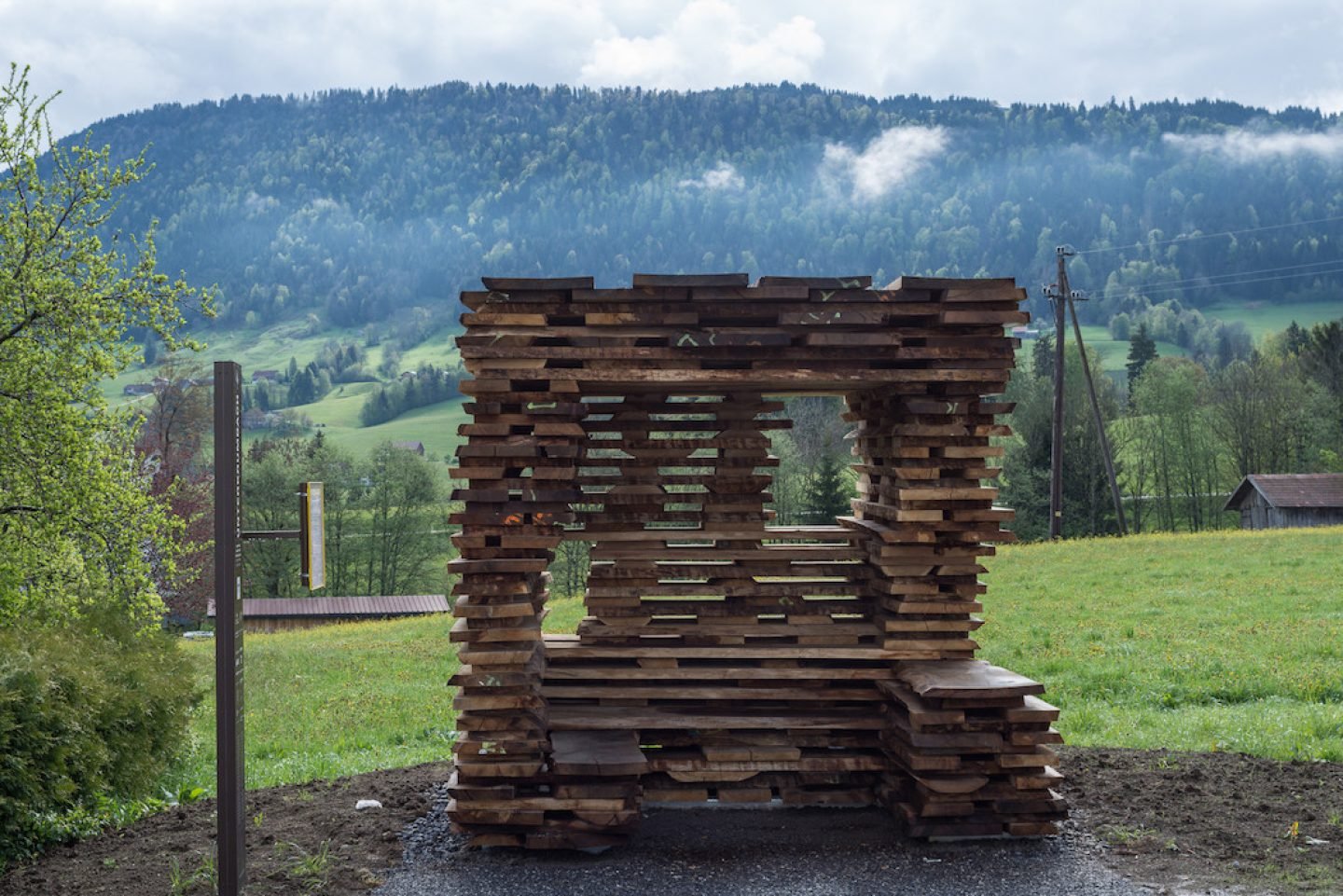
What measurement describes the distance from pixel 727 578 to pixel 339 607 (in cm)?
4022

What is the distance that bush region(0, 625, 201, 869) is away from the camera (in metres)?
7.57

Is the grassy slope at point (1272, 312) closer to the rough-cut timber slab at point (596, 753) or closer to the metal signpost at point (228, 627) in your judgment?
the rough-cut timber slab at point (596, 753)

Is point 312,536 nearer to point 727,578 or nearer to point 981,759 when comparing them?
point 727,578

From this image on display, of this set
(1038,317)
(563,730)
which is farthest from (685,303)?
(1038,317)

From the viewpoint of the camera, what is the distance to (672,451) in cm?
856

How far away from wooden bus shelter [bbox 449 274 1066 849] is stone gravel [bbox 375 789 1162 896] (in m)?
0.20

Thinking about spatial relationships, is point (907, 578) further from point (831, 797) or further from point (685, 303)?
point (685, 303)

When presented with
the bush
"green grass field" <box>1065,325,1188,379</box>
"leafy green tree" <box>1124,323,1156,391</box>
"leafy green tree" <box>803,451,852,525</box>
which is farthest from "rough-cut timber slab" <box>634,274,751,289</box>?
"green grass field" <box>1065,325,1188,379</box>

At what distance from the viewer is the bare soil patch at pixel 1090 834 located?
6672 mm

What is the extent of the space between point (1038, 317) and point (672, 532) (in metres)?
133

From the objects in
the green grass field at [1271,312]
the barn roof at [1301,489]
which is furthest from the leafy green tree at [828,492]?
the green grass field at [1271,312]

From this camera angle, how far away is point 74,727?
8.16m

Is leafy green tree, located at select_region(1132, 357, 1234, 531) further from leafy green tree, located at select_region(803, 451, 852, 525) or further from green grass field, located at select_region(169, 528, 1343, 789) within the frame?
green grass field, located at select_region(169, 528, 1343, 789)

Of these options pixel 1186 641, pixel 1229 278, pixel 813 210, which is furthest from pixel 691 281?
pixel 813 210
